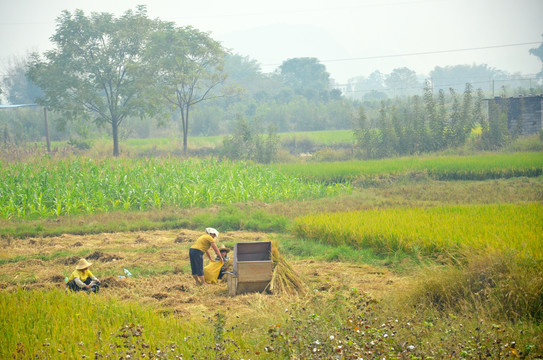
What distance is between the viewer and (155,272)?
9.99 meters

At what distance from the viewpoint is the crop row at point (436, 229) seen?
8.88 metres

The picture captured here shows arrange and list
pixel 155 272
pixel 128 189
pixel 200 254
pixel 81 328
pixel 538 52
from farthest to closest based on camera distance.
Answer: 1. pixel 538 52
2. pixel 128 189
3. pixel 155 272
4. pixel 200 254
5. pixel 81 328

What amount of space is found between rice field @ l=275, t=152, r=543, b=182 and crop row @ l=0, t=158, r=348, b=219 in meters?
2.66

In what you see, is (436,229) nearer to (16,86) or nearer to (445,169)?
(445,169)

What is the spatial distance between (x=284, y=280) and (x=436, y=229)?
4.00 meters

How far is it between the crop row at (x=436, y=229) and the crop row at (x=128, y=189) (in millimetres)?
5539

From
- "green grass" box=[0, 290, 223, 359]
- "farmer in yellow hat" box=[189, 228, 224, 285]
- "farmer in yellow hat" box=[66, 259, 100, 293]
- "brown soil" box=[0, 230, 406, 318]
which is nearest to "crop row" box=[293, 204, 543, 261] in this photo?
"brown soil" box=[0, 230, 406, 318]

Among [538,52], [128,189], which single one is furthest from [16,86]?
[538,52]

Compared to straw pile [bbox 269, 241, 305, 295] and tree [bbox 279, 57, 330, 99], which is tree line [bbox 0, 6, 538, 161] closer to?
straw pile [bbox 269, 241, 305, 295]

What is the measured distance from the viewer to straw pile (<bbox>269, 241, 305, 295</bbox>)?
8.09 metres

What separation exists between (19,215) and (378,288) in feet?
38.1

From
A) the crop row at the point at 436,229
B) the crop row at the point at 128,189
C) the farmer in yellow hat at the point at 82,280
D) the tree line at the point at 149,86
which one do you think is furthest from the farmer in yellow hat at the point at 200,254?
the tree line at the point at 149,86

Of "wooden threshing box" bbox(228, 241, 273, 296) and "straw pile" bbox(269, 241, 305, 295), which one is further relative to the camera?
"wooden threshing box" bbox(228, 241, 273, 296)

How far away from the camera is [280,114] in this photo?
52562 millimetres
